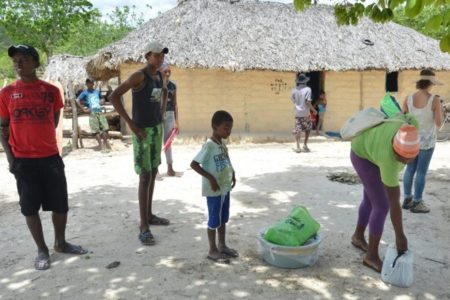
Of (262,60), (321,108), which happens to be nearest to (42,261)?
(262,60)

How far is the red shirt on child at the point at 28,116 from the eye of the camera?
3254 millimetres

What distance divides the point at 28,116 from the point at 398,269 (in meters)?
3.05

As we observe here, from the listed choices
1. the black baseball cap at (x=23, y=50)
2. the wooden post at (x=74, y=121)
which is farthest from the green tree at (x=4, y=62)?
the black baseball cap at (x=23, y=50)

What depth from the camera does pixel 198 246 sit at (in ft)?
12.7

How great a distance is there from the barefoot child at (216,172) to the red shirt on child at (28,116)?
4.07ft

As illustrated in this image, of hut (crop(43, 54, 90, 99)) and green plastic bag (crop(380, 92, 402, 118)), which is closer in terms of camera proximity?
green plastic bag (crop(380, 92, 402, 118))

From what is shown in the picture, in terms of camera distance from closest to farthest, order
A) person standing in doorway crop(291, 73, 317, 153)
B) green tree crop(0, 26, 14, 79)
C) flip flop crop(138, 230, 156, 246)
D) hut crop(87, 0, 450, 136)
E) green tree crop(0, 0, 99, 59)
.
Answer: flip flop crop(138, 230, 156, 246) < person standing in doorway crop(291, 73, 317, 153) < hut crop(87, 0, 450, 136) < green tree crop(0, 0, 99, 59) < green tree crop(0, 26, 14, 79)

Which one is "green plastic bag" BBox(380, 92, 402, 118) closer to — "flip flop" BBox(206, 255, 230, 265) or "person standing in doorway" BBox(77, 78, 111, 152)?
"flip flop" BBox(206, 255, 230, 265)

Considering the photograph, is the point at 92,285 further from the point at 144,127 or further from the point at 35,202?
the point at 144,127

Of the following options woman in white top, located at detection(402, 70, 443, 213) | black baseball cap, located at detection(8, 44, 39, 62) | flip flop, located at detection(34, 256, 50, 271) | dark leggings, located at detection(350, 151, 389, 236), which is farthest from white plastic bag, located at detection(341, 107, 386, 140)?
flip flop, located at detection(34, 256, 50, 271)

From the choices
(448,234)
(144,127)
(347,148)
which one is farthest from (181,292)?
(347,148)

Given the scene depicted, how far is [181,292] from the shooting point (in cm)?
303

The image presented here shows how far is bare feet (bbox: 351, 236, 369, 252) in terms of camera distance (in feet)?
12.3

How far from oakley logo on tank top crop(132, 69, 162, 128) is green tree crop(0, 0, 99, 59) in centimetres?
2309
